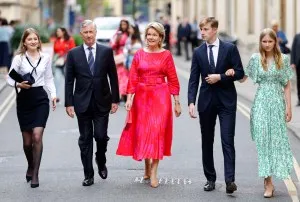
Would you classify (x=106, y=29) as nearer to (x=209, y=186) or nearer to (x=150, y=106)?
(x=150, y=106)

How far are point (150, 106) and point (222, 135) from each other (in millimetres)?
969

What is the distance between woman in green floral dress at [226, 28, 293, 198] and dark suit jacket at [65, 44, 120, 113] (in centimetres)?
143

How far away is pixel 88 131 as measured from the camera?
11398 millimetres

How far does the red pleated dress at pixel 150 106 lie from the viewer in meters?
11.3

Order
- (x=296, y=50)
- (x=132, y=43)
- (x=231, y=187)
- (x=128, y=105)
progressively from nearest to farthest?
(x=231, y=187) → (x=128, y=105) → (x=296, y=50) → (x=132, y=43)

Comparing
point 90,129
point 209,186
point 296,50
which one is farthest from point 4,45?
point 209,186

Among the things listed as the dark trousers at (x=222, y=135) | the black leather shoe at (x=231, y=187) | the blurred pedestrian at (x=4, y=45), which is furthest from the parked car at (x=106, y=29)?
the black leather shoe at (x=231, y=187)

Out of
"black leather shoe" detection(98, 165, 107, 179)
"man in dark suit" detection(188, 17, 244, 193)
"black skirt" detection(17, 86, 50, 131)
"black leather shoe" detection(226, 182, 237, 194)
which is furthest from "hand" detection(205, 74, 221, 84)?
"black skirt" detection(17, 86, 50, 131)

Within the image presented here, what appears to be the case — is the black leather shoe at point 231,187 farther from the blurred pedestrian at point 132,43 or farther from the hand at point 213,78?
the blurred pedestrian at point 132,43

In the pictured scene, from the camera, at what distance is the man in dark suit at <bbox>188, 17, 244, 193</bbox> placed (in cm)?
1070

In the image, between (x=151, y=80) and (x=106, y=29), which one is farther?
(x=106, y=29)

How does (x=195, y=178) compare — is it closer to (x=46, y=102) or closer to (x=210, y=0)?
(x=46, y=102)

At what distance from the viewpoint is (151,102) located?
37.3 ft

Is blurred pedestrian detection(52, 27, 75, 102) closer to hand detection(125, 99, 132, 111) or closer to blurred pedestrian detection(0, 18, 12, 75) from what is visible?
blurred pedestrian detection(0, 18, 12, 75)
